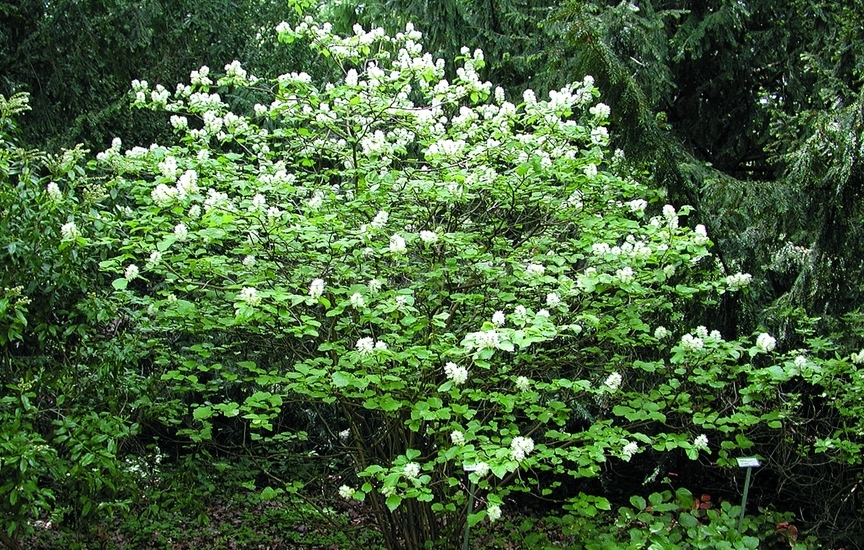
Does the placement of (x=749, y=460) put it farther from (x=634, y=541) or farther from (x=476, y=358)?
(x=476, y=358)

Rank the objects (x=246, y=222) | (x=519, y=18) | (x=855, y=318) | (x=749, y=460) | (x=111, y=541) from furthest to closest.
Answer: (x=519, y=18) < (x=111, y=541) < (x=855, y=318) < (x=749, y=460) < (x=246, y=222)

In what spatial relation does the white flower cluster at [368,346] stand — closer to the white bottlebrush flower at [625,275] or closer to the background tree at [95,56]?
the white bottlebrush flower at [625,275]

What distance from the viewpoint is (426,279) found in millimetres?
3369

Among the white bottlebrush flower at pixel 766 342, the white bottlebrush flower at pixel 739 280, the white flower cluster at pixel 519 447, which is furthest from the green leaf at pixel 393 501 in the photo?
the white bottlebrush flower at pixel 739 280

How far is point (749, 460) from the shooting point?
303 cm

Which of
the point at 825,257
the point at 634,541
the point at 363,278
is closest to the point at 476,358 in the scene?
the point at 363,278

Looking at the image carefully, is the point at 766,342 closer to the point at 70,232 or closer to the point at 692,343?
the point at 692,343

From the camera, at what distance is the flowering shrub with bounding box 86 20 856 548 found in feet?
8.93

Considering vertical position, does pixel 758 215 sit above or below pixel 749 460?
above

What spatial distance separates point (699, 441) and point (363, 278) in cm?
147

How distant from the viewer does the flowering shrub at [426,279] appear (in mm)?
2721

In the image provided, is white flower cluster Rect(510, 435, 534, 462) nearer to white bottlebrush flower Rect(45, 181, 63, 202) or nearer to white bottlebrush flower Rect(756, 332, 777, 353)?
white bottlebrush flower Rect(756, 332, 777, 353)

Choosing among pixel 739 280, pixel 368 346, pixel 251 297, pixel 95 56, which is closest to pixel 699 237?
pixel 739 280

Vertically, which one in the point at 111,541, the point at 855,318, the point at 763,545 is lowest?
the point at 763,545
